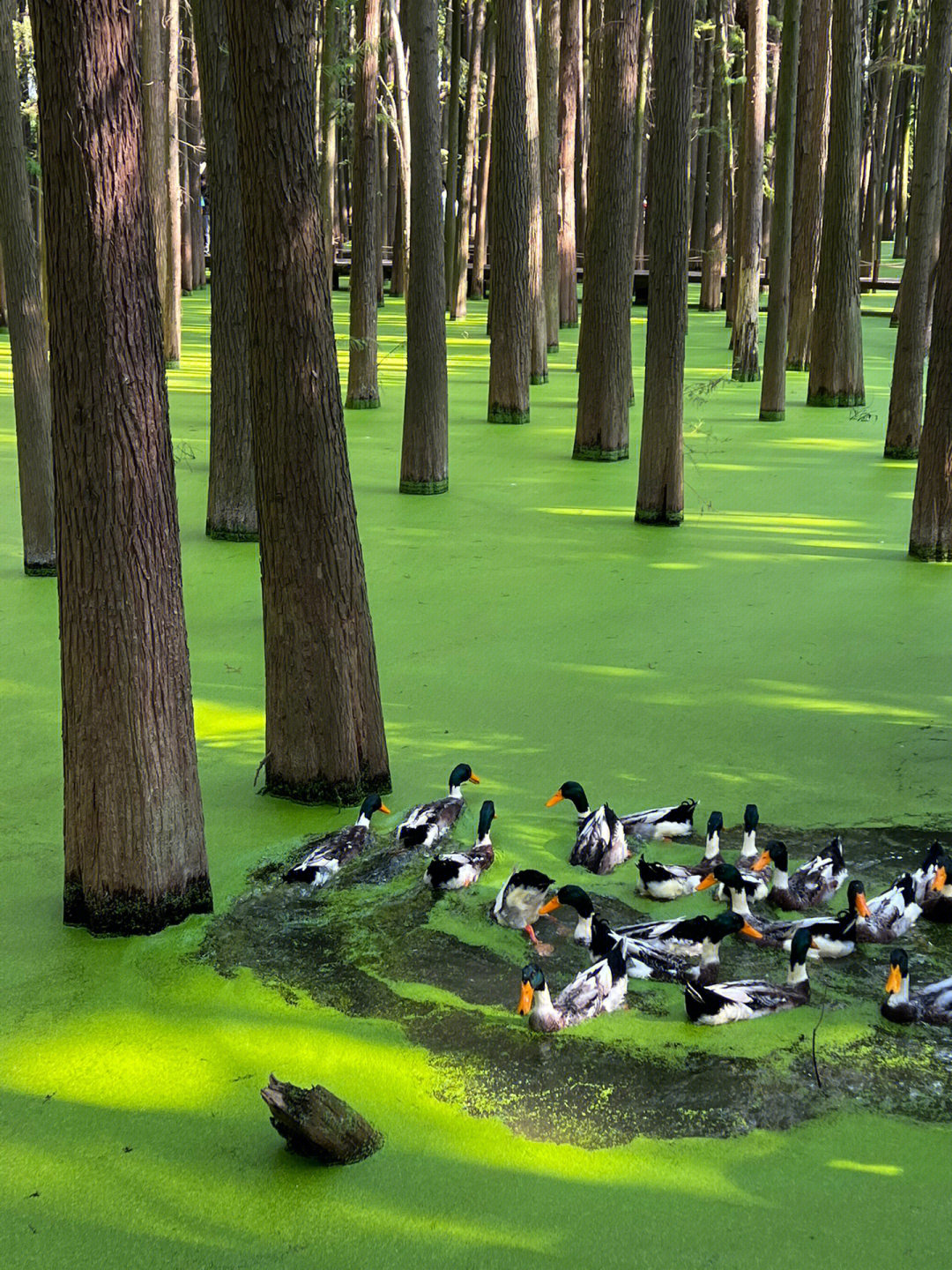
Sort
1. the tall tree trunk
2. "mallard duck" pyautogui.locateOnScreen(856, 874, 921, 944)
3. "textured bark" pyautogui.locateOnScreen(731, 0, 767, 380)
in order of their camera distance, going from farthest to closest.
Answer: the tall tree trunk → "textured bark" pyautogui.locateOnScreen(731, 0, 767, 380) → "mallard duck" pyautogui.locateOnScreen(856, 874, 921, 944)

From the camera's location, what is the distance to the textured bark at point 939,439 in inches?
288

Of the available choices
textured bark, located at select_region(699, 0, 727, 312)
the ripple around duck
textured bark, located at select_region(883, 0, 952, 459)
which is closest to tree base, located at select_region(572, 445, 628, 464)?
textured bark, located at select_region(883, 0, 952, 459)

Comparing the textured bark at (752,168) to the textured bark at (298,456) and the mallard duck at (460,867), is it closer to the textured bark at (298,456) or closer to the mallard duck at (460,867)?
the textured bark at (298,456)

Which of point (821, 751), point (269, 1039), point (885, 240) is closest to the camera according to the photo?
point (269, 1039)

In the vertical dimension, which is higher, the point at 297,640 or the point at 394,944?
the point at 297,640

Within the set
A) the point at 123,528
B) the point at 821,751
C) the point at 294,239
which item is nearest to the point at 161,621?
the point at 123,528

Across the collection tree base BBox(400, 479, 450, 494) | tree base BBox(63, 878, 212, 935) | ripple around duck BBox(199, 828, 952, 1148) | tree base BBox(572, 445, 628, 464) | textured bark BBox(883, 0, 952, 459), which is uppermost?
textured bark BBox(883, 0, 952, 459)

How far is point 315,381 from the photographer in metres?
4.63

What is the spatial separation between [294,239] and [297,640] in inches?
49.8

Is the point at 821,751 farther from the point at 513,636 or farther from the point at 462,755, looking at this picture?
the point at 513,636

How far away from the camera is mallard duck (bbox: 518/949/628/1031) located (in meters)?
3.48

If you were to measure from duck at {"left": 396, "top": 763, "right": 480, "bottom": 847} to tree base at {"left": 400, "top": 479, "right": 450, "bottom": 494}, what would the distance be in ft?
16.7

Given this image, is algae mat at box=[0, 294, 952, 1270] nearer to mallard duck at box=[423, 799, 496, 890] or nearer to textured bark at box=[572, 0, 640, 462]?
mallard duck at box=[423, 799, 496, 890]

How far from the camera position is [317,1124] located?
2.92 meters
